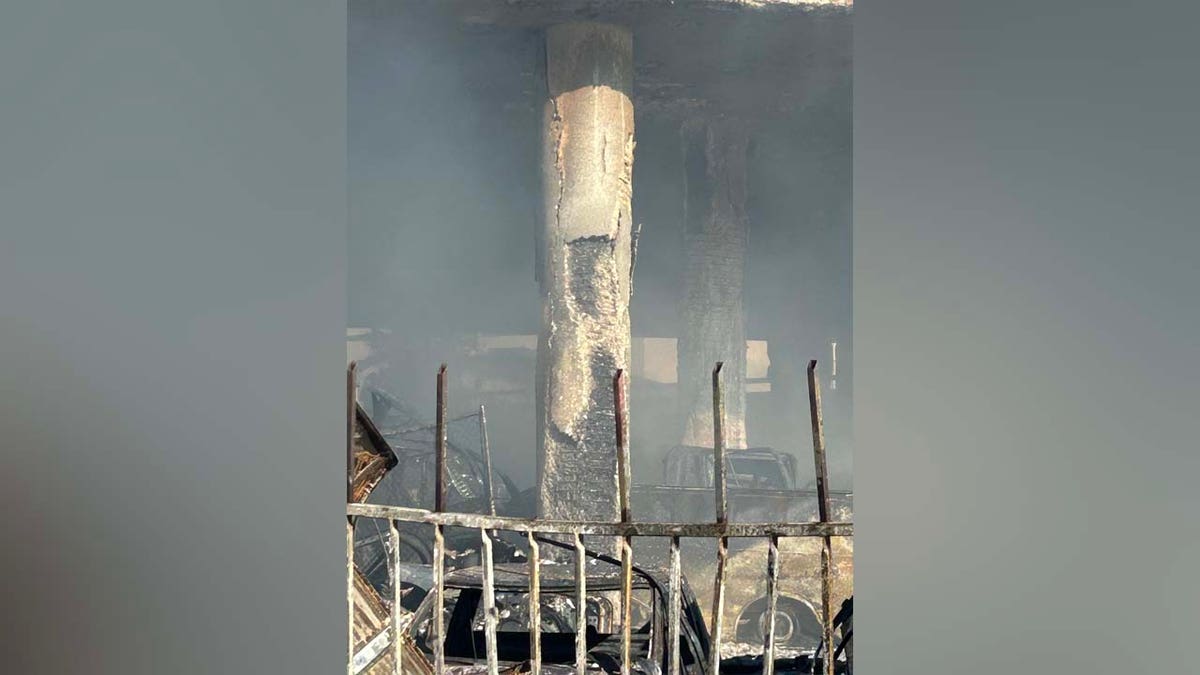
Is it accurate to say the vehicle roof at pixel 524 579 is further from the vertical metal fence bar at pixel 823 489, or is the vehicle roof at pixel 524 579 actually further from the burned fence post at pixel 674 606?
the vertical metal fence bar at pixel 823 489

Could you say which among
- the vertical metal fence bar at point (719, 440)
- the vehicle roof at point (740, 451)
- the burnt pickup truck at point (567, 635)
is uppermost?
the vertical metal fence bar at point (719, 440)

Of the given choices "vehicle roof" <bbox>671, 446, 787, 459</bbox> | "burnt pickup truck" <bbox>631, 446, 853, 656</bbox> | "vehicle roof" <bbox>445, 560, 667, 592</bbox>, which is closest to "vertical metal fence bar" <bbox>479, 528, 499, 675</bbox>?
"vehicle roof" <bbox>445, 560, 667, 592</bbox>

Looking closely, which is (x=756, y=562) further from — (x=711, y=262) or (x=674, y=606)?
(x=674, y=606)

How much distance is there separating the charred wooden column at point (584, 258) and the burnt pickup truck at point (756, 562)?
26.2 inches

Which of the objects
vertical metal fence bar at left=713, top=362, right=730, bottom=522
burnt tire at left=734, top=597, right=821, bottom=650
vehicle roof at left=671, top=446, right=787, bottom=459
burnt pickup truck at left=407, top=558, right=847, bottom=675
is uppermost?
vertical metal fence bar at left=713, top=362, right=730, bottom=522

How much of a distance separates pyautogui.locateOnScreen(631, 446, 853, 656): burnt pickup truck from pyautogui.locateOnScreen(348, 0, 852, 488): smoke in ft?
4.24

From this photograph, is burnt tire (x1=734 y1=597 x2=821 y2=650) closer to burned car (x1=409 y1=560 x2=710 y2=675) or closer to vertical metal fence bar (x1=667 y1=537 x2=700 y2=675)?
burned car (x1=409 y1=560 x2=710 y2=675)

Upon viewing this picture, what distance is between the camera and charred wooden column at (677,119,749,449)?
752 cm

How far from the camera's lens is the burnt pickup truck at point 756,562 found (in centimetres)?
589
